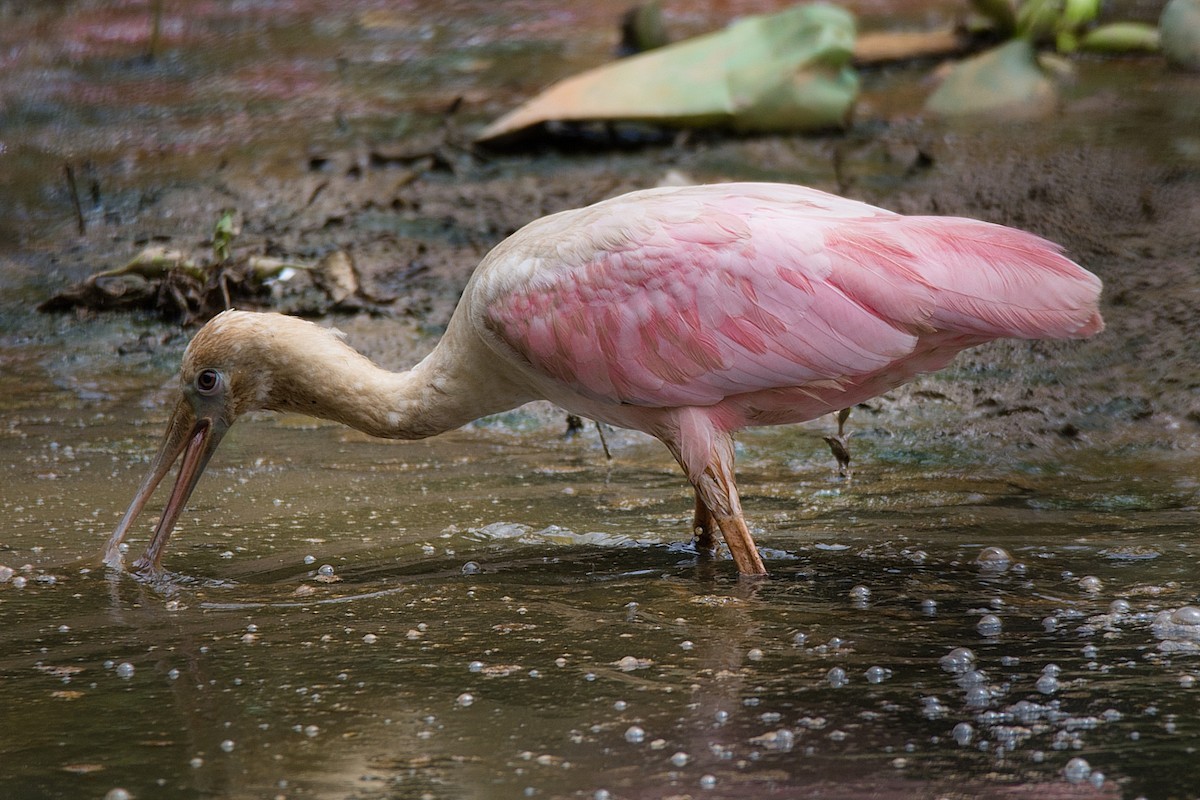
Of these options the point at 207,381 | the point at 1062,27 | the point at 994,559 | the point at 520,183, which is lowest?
the point at 994,559

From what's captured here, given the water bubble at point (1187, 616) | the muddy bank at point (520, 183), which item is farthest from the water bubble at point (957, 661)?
the muddy bank at point (520, 183)

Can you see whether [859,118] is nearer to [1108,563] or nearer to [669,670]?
[1108,563]

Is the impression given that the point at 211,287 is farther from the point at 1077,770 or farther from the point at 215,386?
the point at 1077,770

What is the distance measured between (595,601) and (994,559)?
129 cm

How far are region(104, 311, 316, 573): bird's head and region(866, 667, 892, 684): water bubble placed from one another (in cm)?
245

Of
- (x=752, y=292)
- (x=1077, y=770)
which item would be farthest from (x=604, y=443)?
(x=1077, y=770)

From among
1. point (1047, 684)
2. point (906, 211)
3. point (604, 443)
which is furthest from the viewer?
point (906, 211)

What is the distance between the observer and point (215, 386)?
5449mm

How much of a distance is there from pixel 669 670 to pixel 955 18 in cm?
996

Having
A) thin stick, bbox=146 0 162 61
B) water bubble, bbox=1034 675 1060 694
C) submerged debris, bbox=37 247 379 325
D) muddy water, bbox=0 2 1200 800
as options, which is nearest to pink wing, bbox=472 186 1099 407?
muddy water, bbox=0 2 1200 800

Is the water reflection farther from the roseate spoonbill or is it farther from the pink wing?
the pink wing

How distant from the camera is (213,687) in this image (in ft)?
12.9

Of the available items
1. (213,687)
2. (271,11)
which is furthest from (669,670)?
(271,11)

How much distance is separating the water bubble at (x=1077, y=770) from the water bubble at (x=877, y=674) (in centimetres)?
64
